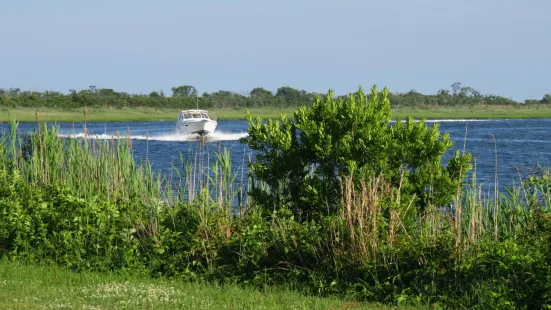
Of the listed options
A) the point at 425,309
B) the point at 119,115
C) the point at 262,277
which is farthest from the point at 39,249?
the point at 119,115

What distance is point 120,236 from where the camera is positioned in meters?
11.0

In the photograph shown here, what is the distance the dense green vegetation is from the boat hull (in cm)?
3800

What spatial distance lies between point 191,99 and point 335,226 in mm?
96598

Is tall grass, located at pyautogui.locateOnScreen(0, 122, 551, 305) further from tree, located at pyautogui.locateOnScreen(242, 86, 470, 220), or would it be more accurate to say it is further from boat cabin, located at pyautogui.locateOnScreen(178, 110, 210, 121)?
boat cabin, located at pyautogui.locateOnScreen(178, 110, 210, 121)

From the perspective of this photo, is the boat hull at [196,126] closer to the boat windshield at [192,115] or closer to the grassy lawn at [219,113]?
the boat windshield at [192,115]

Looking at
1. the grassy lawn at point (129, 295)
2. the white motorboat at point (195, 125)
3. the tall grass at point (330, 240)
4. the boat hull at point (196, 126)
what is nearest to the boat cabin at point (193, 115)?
the white motorboat at point (195, 125)

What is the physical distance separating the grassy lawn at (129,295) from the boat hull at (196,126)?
40521 millimetres

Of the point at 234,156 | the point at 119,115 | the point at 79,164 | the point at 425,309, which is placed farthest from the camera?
the point at 119,115

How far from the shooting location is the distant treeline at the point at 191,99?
91.5 meters

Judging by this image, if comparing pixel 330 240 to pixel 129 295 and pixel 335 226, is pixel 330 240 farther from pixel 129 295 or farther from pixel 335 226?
pixel 129 295

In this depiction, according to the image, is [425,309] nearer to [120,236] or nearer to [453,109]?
[120,236]

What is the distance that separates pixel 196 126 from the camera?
5084 centimetres

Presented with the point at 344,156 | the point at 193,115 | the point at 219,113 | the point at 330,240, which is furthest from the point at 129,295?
the point at 219,113

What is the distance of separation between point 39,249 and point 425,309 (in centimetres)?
558
